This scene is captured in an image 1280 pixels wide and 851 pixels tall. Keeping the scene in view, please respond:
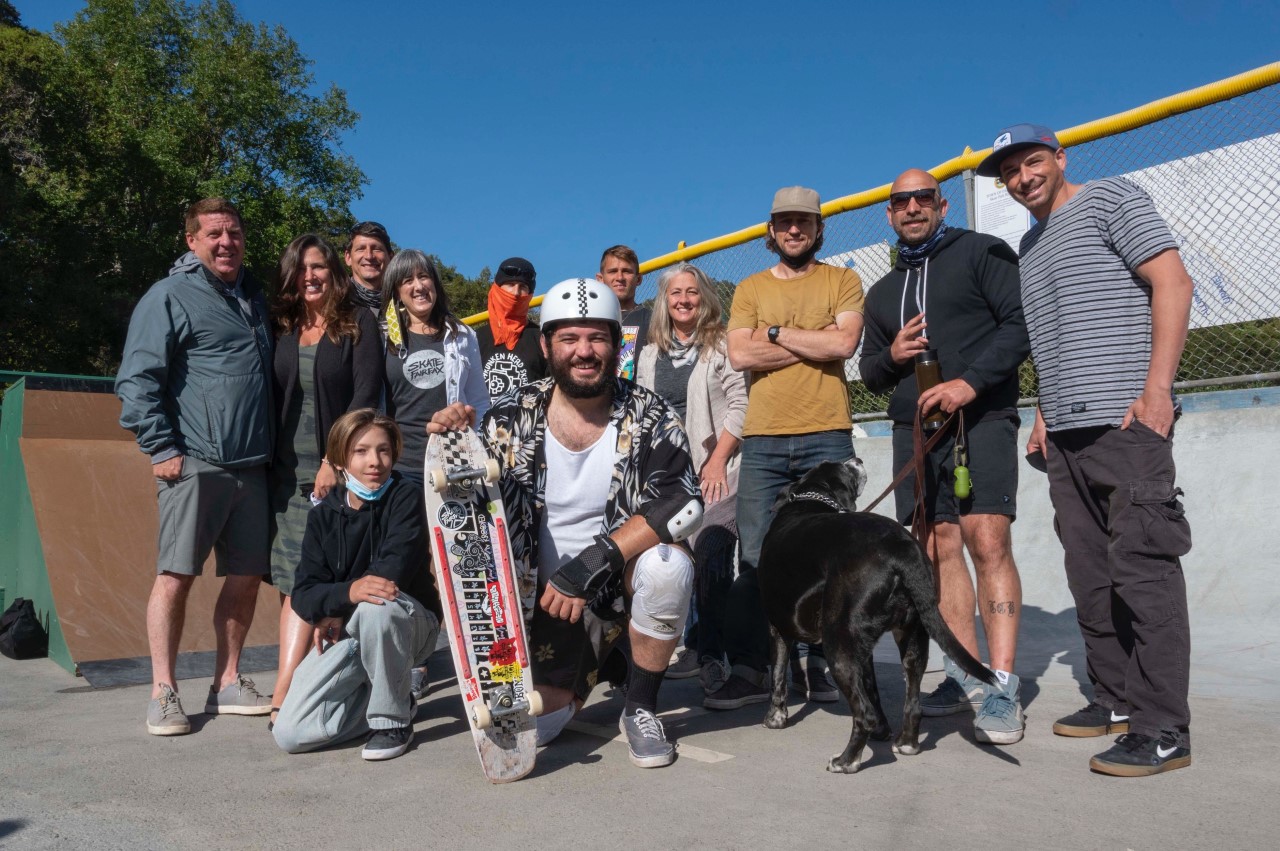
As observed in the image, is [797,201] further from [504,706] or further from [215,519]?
[215,519]

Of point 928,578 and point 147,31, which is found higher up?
point 147,31

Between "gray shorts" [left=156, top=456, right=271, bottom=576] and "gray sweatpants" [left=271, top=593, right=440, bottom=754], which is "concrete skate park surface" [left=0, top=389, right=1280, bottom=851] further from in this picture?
"gray shorts" [left=156, top=456, right=271, bottom=576]

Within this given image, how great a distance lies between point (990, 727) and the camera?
3.57 meters

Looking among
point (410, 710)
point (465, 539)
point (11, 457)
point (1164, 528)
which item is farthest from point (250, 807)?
point (11, 457)

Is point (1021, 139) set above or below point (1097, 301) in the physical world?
above

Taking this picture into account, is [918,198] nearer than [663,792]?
No

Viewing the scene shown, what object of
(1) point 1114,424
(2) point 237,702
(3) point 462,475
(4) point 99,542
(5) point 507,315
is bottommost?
(2) point 237,702

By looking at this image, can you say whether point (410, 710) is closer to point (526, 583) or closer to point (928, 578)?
point (526, 583)

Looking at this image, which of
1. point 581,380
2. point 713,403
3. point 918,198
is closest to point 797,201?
point 918,198

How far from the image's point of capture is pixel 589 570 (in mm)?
3498

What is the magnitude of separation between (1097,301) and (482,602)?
2.49m

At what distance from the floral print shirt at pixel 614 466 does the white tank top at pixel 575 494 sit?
0.03m

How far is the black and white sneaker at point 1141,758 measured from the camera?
3125mm

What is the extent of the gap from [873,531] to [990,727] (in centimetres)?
88
